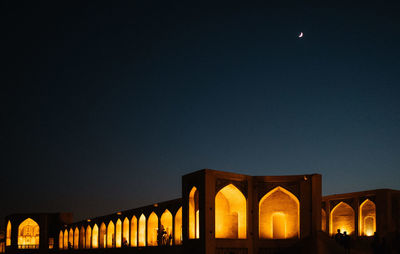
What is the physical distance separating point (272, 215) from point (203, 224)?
3.75m

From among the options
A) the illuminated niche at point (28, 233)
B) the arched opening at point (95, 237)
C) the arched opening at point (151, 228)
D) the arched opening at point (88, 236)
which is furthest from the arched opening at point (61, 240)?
the arched opening at point (151, 228)

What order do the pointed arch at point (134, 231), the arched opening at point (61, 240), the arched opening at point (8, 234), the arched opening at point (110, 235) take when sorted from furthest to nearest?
the arched opening at point (8, 234)
the arched opening at point (61, 240)
the arched opening at point (110, 235)
the pointed arch at point (134, 231)

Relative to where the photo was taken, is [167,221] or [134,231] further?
[134,231]

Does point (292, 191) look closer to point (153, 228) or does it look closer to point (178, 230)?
point (178, 230)

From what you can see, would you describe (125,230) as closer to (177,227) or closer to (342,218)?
(177,227)

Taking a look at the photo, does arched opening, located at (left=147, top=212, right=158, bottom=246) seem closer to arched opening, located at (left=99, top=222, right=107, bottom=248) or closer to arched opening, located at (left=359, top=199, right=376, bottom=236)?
arched opening, located at (left=99, top=222, right=107, bottom=248)

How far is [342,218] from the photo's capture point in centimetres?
2466

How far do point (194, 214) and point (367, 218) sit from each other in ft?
31.8

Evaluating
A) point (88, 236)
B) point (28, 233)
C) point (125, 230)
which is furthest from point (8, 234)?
point (125, 230)

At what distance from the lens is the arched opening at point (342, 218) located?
24234mm

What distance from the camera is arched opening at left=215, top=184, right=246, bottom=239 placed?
62.4ft

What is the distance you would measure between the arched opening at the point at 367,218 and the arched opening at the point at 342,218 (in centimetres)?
56

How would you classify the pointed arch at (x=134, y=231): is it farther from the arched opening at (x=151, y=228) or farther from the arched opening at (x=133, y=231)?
the arched opening at (x=151, y=228)

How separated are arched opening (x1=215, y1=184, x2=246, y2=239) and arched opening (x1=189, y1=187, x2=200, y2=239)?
1.00 metres
